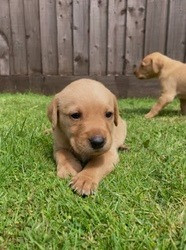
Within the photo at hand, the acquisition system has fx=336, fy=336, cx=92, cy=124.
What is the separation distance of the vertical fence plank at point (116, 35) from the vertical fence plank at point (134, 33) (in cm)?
12

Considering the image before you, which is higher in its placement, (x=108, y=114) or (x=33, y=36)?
(x=108, y=114)

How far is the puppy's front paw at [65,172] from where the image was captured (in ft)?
7.81

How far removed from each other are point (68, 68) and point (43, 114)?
249 centimetres

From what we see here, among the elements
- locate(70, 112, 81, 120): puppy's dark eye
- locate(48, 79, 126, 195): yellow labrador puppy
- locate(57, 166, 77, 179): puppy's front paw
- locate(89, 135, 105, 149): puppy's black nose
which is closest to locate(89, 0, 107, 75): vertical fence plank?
locate(48, 79, 126, 195): yellow labrador puppy

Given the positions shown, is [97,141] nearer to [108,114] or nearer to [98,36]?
[108,114]

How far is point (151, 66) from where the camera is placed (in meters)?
5.80

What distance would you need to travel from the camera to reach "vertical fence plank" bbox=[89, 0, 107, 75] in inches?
262

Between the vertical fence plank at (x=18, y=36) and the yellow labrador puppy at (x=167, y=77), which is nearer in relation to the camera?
the yellow labrador puppy at (x=167, y=77)

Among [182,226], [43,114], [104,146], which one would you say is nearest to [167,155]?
[104,146]

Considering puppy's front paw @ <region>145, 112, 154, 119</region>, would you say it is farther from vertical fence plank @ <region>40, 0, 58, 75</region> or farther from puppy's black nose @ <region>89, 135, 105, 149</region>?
puppy's black nose @ <region>89, 135, 105, 149</region>

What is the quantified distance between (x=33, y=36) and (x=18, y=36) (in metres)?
0.31

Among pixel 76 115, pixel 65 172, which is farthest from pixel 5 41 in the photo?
pixel 65 172

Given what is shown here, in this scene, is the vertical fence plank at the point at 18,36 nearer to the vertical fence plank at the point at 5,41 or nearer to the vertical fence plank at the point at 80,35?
the vertical fence plank at the point at 5,41

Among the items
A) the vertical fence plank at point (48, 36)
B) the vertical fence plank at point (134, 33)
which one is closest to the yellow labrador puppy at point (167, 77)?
the vertical fence plank at point (134, 33)
